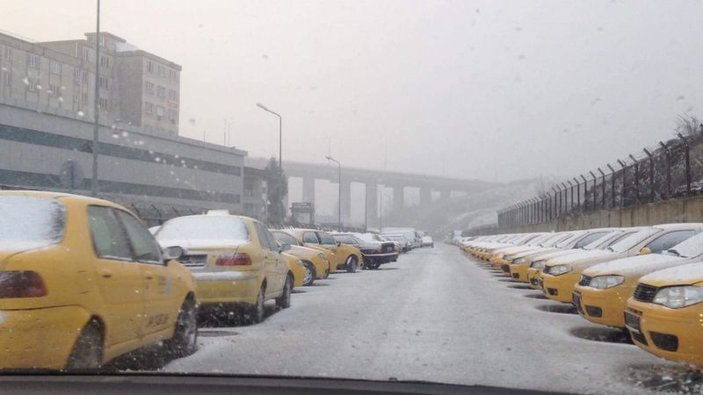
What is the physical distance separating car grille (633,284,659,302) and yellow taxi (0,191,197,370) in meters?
4.35

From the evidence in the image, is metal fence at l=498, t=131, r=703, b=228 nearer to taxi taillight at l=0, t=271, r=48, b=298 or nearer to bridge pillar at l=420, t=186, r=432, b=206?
taxi taillight at l=0, t=271, r=48, b=298

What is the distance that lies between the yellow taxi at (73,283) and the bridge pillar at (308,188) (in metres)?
29.1

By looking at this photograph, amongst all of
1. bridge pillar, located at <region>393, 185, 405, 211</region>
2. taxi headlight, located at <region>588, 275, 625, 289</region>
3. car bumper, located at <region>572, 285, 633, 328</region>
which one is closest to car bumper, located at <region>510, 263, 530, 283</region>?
taxi headlight, located at <region>588, 275, 625, 289</region>

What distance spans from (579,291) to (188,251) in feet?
16.1

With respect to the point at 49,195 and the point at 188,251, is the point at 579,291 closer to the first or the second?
the point at 188,251

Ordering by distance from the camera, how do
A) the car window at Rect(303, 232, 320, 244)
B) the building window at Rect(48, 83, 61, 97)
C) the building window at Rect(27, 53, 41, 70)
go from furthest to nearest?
the building window at Rect(48, 83, 61, 97) → the building window at Rect(27, 53, 41, 70) → the car window at Rect(303, 232, 320, 244)

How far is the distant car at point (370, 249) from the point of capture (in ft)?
90.7

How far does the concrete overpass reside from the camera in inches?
1545

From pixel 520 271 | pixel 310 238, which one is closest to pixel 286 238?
pixel 310 238

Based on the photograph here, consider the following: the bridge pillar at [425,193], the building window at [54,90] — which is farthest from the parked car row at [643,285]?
the bridge pillar at [425,193]

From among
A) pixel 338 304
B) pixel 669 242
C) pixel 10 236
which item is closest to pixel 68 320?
pixel 10 236

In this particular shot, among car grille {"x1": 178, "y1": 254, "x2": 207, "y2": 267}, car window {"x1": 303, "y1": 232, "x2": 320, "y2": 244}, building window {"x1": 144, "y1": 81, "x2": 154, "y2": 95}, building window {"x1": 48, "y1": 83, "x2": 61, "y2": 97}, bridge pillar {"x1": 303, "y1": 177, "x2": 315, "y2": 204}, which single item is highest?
building window {"x1": 48, "y1": 83, "x2": 61, "y2": 97}

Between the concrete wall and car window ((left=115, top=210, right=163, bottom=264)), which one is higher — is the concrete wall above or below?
above

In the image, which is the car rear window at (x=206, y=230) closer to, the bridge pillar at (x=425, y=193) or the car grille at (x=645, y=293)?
the car grille at (x=645, y=293)
